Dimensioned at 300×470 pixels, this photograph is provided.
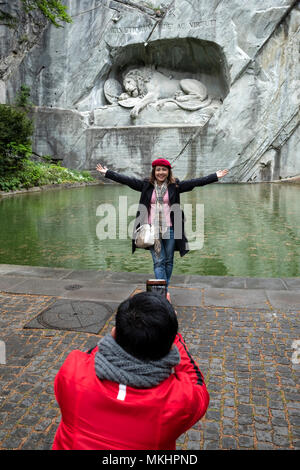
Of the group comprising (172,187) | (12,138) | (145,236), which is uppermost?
(12,138)

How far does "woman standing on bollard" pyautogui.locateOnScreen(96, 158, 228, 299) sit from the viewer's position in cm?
429

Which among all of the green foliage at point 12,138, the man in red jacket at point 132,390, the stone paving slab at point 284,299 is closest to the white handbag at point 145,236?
the stone paving slab at point 284,299

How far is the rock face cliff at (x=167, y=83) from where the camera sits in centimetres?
2347

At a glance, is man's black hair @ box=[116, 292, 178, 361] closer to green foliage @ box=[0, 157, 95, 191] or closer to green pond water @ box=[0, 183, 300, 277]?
green pond water @ box=[0, 183, 300, 277]

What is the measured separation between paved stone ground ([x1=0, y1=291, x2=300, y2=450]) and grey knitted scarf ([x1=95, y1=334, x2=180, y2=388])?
105 centimetres

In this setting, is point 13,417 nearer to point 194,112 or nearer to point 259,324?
point 259,324

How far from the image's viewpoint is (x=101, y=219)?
10.9 m

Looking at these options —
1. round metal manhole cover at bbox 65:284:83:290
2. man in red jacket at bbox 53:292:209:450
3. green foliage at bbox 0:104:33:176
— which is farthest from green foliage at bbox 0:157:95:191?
man in red jacket at bbox 53:292:209:450

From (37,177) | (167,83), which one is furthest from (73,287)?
(167,83)

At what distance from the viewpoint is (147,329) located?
142 centimetres

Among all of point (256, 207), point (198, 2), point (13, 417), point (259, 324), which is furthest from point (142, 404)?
point (198, 2)

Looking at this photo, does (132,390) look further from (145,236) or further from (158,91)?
(158,91)

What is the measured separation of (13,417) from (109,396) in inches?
55.1

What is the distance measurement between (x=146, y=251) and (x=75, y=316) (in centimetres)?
369
